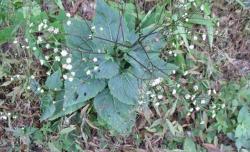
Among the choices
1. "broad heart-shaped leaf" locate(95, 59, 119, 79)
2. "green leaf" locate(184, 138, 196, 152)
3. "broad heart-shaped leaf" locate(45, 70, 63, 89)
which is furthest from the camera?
"green leaf" locate(184, 138, 196, 152)

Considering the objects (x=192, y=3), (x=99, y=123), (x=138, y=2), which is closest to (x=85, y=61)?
(x=99, y=123)

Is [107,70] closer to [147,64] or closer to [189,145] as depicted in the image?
[147,64]

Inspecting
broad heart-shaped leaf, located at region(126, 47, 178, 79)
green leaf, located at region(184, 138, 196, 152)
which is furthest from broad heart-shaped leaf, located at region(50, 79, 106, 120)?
green leaf, located at region(184, 138, 196, 152)

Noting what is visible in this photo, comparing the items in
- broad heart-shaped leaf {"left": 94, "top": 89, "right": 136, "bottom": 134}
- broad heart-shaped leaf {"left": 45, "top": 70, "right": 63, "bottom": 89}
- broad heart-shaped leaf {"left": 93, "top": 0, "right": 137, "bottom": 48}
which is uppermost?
broad heart-shaped leaf {"left": 93, "top": 0, "right": 137, "bottom": 48}

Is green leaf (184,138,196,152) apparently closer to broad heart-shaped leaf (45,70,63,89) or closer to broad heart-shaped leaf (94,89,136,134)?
broad heart-shaped leaf (94,89,136,134)

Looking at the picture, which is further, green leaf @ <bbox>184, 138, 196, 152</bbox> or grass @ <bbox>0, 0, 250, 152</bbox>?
green leaf @ <bbox>184, 138, 196, 152</bbox>

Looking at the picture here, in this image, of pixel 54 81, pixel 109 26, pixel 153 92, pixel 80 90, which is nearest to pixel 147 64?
pixel 153 92

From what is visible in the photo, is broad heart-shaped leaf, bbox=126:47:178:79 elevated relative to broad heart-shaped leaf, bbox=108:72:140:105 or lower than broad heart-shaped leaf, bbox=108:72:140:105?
elevated

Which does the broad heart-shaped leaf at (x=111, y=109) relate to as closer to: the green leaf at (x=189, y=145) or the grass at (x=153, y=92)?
the grass at (x=153, y=92)
